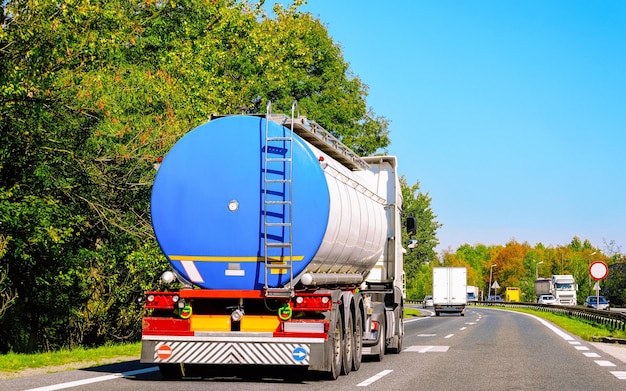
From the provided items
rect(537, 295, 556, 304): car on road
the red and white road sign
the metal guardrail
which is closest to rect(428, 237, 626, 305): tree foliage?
rect(537, 295, 556, 304): car on road

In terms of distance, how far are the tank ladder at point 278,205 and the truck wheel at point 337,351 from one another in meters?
1.09

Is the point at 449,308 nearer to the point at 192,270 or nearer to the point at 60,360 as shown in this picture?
the point at 60,360

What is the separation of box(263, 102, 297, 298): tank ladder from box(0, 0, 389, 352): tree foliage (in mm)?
5742

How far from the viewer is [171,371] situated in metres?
12.6

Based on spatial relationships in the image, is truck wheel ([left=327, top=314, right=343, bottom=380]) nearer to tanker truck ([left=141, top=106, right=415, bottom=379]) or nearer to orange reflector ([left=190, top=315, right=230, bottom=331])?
tanker truck ([left=141, top=106, right=415, bottom=379])

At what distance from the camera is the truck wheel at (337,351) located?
40.3 ft

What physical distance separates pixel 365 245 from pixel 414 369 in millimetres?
2176

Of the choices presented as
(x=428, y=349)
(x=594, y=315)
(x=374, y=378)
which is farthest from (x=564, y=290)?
(x=374, y=378)

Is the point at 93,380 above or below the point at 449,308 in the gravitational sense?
below

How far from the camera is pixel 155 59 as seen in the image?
28766 millimetres

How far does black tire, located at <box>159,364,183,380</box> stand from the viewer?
12523 millimetres

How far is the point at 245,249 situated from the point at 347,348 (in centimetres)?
250

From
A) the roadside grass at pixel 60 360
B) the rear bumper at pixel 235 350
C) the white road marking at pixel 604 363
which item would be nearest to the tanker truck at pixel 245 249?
the rear bumper at pixel 235 350

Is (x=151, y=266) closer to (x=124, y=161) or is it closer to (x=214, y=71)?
(x=124, y=161)
